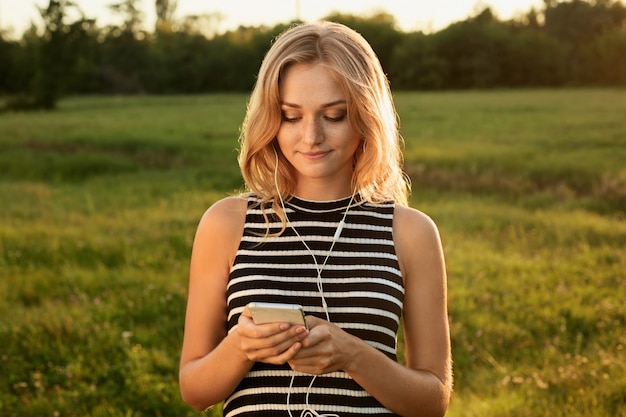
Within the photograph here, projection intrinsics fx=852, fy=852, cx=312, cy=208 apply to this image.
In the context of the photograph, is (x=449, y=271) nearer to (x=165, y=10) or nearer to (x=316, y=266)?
(x=316, y=266)

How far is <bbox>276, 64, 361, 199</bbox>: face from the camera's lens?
91.4 inches

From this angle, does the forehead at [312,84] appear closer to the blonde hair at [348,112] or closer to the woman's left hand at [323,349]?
the blonde hair at [348,112]

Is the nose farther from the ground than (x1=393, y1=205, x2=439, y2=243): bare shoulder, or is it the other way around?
the nose

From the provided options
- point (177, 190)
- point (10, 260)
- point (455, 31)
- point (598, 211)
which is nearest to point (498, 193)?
point (598, 211)

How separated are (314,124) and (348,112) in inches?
3.9

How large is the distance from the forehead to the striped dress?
35 centimetres

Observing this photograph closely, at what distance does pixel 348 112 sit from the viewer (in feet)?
7.62

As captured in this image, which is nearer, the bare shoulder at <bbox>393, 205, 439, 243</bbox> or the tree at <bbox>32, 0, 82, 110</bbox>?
the bare shoulder at <bbox>393, 205, 439, 243</bbox>

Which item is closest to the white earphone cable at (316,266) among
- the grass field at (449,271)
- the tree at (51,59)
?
the grass field at (449,271)

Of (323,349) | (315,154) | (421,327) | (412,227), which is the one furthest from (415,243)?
(323,349)

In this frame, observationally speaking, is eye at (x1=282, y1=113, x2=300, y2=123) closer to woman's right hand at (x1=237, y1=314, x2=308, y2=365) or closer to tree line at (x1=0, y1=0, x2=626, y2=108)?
woman's right hand at (x1=237, y1=314, x2=308, y2=365)

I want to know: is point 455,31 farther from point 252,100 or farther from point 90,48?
point 252,100

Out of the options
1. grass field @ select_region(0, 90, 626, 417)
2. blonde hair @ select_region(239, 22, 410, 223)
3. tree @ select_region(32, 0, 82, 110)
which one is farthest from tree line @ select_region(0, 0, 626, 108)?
blonde hair @ select_region(239, 22, 410, 223)

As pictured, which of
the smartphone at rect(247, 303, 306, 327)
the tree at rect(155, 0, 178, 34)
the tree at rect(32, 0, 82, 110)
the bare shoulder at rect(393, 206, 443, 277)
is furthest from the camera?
the tree at rect(155, 0, 178, 34)
